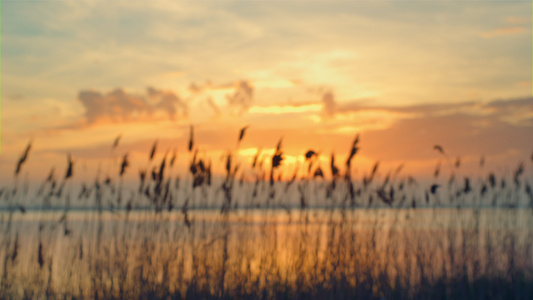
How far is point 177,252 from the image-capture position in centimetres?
775

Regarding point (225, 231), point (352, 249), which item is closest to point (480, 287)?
point (352, 249)

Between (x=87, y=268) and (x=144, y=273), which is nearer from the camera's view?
(x=144, y=273)

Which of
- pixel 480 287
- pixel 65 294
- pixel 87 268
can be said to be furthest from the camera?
pixel 87 268

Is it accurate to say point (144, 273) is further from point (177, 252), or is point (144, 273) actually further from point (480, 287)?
point (480, 287)

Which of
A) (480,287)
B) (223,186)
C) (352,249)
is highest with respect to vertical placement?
(223,186)

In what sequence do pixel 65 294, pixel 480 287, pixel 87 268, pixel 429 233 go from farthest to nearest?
1. pixel 429 233
2. pixel 87 268
3. pixel 480 287
4. pixel 65 294

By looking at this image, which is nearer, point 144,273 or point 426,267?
point 144,273

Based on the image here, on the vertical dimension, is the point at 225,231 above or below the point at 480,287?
above

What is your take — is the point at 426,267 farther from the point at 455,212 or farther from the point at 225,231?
the point at 225,231

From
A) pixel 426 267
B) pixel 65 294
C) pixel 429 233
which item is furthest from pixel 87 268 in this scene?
pixel 429 233

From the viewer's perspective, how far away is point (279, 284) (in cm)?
707

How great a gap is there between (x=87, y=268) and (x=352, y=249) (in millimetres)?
3590

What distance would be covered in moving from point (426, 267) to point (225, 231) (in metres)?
2.79

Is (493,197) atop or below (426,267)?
atop
